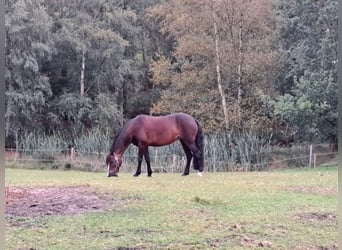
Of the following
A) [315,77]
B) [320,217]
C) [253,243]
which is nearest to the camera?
[253,243]

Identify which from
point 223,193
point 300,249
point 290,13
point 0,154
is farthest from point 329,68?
point 0,154

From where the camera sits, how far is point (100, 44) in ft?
71.3

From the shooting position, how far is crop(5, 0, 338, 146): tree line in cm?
1603

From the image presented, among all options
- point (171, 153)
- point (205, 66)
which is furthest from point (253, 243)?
point (205, 66)

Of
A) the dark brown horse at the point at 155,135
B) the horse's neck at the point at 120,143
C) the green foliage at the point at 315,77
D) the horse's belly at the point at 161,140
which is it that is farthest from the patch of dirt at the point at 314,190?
the green foliage at the point at 315,77

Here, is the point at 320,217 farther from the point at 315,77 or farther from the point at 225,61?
the point at 225,61

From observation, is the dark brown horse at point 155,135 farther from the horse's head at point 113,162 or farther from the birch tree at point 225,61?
the birch tree at point 225,61

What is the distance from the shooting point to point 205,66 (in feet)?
61.6

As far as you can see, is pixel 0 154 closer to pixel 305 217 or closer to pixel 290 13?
pixel 305 217

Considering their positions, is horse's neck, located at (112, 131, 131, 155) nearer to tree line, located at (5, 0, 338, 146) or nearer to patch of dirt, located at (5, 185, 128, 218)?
patch of dirt, located at (5, 185, 128, 218)

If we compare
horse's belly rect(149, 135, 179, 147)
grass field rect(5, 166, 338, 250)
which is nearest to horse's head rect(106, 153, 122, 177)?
horse's belly rect(149, 135, 179, 147)

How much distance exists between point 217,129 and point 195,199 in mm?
11891

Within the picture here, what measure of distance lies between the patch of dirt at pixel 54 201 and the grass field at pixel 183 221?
0.9 inches

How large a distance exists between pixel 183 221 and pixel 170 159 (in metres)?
9.54
